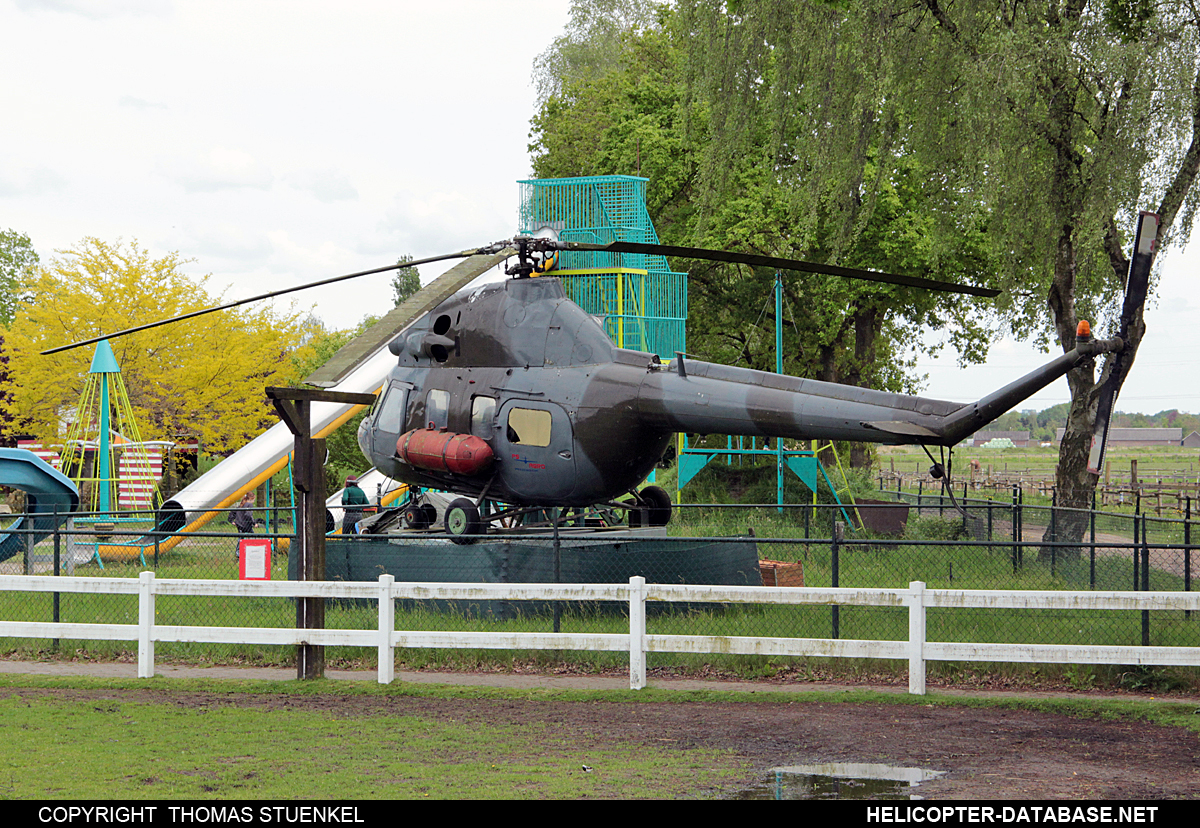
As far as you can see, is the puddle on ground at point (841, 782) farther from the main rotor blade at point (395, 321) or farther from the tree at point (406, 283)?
the tree at point (406, 283)

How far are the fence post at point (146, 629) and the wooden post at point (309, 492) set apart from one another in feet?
4.96

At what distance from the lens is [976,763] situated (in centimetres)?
857

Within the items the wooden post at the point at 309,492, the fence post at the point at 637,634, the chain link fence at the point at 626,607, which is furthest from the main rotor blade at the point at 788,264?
the wooden post at the point at 309,492

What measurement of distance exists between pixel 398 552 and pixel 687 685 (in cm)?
533

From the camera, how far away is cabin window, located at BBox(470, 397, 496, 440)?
626 inches

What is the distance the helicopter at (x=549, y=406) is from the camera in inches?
518

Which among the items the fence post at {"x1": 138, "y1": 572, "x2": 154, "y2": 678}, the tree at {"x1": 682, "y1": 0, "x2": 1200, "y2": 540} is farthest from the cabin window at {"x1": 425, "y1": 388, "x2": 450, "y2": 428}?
the tree at {"x1": 682, "y1": 0, "x2": 1200, "y2": 540}

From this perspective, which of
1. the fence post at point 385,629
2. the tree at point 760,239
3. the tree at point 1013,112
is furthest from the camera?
the tree at point 760,239

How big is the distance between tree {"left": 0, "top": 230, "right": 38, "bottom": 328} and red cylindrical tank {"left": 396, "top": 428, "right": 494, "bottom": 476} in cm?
6249

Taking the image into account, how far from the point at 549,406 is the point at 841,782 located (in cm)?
809

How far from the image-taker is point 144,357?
4097 centimetres

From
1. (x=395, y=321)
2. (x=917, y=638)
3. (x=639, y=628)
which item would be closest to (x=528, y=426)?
(x=639, y=628)

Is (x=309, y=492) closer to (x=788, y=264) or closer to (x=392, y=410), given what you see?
(x=392, y=410)

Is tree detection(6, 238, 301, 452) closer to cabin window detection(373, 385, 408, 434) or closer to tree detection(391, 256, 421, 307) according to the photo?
cabin window detection(373, 385, 408, 434)
